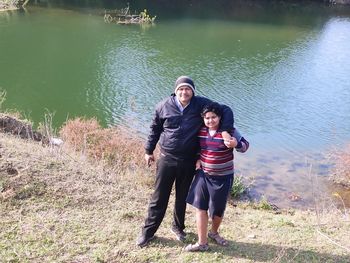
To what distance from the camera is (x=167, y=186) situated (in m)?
4.95

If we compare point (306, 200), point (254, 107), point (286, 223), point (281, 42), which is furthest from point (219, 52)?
point (286, 223)

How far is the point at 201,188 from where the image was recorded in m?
4.84

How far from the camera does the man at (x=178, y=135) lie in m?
4.73

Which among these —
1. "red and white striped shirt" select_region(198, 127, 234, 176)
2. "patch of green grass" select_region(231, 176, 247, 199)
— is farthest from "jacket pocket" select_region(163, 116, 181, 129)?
"patch of green grass" select_region(231, 176, 247, 199)

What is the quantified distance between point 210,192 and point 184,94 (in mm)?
1092

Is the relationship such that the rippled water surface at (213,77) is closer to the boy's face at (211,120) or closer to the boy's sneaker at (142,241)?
the boy's sneaker at (142,241)

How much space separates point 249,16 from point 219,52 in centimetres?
1534

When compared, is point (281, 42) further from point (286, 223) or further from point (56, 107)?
point (286, 223)

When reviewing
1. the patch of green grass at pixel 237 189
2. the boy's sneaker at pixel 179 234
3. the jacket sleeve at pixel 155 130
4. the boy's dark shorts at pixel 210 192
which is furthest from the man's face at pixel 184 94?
the patch of green grass at pixel 237 189

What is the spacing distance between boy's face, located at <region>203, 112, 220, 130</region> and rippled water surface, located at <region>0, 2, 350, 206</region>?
20.3 ft

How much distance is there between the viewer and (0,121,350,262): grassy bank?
4926mm

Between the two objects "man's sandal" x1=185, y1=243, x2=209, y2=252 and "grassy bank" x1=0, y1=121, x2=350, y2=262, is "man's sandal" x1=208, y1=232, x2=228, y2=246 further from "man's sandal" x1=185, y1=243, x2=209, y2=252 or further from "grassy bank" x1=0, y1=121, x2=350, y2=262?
"man's sandal" x1=185, y1=243, x2=209, y2=252

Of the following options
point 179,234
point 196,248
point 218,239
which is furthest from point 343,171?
point 196,248

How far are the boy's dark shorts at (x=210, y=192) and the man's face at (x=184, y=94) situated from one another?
0.80 m
